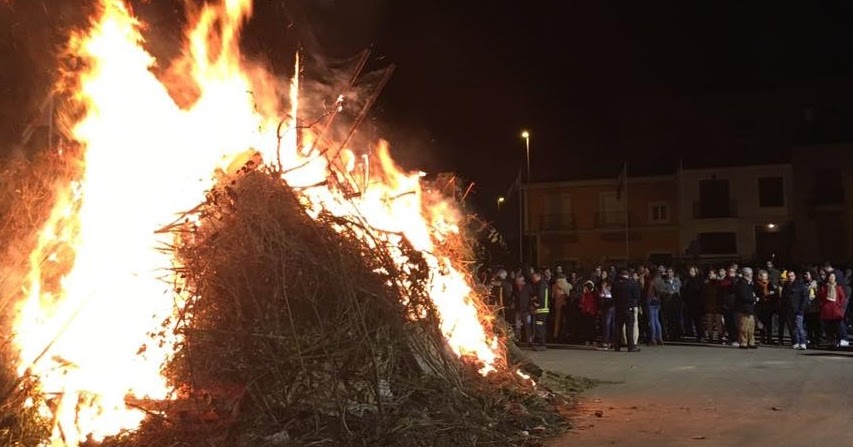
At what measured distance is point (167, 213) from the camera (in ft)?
26.3

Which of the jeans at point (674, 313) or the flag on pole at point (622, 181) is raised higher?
the flag on pole at point (622, 181)

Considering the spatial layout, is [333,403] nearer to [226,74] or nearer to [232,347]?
[232,347]

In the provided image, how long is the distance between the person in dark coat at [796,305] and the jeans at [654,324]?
256 centimetres

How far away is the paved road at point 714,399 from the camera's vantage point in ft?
23.8

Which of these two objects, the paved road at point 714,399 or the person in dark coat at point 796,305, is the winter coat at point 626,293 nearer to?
the paved road at point 714,399

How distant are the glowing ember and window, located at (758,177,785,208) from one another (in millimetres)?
37609

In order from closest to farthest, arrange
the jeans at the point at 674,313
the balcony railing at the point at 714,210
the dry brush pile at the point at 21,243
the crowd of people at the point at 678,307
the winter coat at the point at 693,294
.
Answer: the dry brush pile at the point at 21,243 → the crowd of people at the point at 678,307 → the winter coat at the point at 693,294 → the jeans at the point at 674,313 → the balcony railing at the point at 714,210

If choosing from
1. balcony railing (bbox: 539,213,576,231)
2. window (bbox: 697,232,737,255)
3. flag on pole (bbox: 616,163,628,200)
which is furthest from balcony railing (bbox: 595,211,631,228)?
window (bbox: 697,232,737,255)

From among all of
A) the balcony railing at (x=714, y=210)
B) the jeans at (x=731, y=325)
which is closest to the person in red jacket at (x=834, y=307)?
the jeans at (x=731, y=325)

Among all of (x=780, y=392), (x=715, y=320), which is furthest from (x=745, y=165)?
(x=780, y=392)

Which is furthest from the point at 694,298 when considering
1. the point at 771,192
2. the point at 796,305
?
the point at 771,192

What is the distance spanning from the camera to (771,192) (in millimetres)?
42000

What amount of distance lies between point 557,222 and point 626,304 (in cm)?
3239

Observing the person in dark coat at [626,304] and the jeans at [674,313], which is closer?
the person in dark coat at [626,304]
